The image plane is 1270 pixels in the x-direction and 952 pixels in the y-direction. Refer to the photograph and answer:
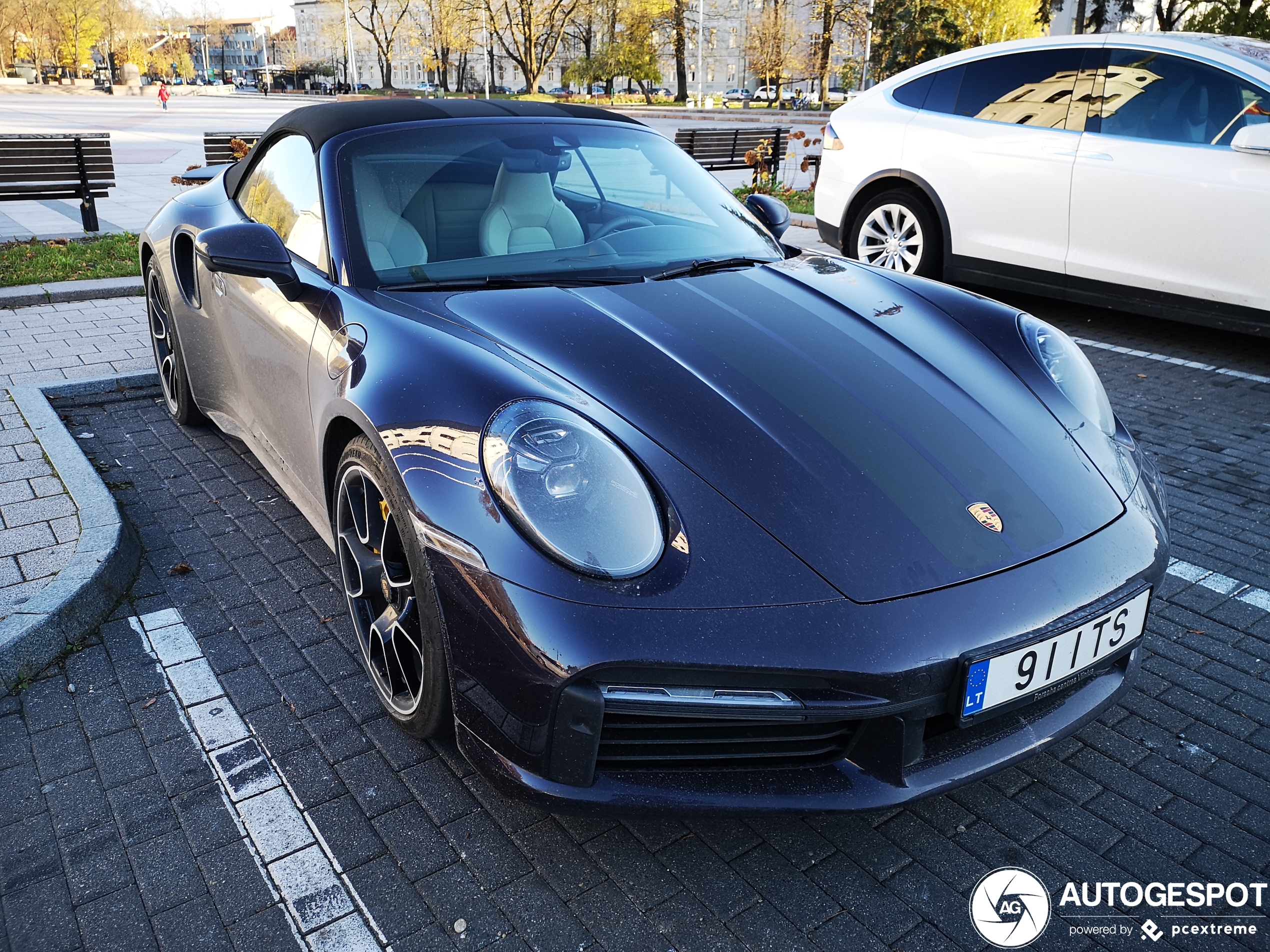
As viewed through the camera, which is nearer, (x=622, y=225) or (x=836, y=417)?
(x=836, y=417)

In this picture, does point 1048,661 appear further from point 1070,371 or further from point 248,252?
point 248,252

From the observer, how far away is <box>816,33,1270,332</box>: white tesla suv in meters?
5.18

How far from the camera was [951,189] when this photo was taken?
631cm

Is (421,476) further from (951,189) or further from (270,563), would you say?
(951,189)

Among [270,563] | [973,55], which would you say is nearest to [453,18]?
[973,55]

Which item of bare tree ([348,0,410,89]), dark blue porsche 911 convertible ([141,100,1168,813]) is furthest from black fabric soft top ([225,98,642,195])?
bare tree ([348,0,410,89])

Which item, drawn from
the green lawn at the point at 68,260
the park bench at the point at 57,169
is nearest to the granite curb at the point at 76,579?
the green lawn at the point at 68,260

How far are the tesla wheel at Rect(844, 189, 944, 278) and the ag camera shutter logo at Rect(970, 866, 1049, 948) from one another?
200 inches

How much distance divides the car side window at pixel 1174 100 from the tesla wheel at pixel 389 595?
16.7 feet

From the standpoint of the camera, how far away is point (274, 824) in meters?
2.12

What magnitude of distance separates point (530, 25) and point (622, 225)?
51.8 m

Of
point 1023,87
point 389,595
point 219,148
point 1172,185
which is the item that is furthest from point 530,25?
point 389,595

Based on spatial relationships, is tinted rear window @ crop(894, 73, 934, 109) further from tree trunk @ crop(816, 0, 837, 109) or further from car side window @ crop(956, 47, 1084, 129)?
tree trunk @ crop(816, 0, 837, 109)

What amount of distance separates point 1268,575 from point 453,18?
196ft
